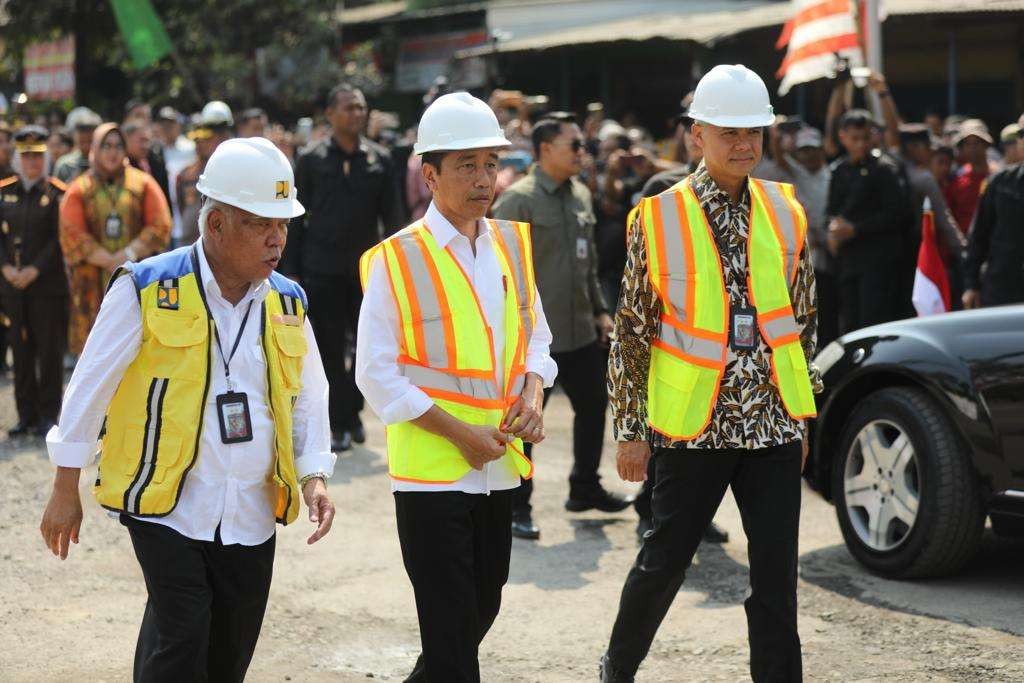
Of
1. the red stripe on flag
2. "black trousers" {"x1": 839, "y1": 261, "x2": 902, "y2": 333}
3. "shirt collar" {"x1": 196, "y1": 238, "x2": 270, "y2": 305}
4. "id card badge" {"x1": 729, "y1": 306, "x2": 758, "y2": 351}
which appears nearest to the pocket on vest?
"shirt collar" {"x1": 196, "y1": 238, "x2": 270, "y2": 305}

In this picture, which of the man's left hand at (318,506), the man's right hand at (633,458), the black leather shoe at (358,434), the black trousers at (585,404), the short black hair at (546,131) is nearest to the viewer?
the man's left hand at (318,506)

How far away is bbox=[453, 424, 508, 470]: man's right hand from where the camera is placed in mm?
4246

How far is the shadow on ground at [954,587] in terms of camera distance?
610 cm

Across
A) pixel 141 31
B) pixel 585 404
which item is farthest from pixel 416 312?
pixel 141 31

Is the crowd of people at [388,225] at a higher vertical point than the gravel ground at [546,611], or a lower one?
higher

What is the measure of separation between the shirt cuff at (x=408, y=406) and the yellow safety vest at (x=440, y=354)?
0.27 feet

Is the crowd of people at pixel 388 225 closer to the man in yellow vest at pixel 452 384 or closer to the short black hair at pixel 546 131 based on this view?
the short black hair at pixel 546 131

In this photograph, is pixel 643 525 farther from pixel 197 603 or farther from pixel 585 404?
pixel 197 603

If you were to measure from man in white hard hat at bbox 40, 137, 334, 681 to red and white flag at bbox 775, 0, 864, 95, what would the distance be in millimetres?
8830

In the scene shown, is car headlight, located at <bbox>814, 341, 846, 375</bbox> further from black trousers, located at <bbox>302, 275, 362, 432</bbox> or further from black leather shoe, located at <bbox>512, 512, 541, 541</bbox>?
black trousers, located at <bbox>302, 275, 362, 432</bbox>

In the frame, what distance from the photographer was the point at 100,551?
7246 mm

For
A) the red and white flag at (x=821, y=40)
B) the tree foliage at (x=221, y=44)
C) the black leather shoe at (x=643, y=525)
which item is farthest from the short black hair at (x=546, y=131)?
the tree foliage at (x=221, y=44)

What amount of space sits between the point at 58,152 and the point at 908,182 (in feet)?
33.3

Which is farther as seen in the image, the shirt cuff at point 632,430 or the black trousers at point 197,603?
the shirt cuff at point 632,430
